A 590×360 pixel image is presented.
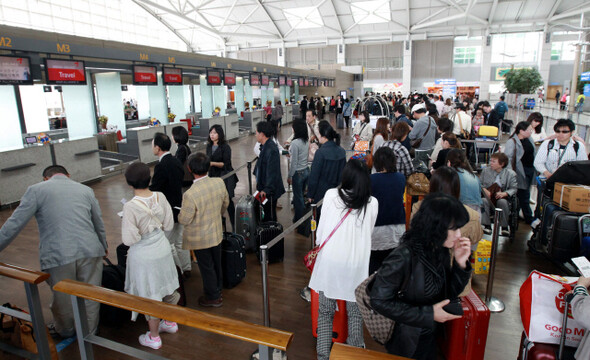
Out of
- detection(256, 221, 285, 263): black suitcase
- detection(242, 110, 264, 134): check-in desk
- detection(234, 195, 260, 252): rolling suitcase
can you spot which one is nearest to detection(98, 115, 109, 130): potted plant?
detection(242, 110, 264, 134): check-in desk

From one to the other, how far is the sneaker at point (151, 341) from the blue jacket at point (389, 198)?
82.5 inches

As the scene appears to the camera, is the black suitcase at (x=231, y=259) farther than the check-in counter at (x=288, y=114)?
No

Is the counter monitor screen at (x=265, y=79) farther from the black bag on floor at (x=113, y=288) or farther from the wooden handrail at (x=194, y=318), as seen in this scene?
the wooden handrail at (x=194, y=318)

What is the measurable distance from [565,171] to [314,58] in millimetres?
36123

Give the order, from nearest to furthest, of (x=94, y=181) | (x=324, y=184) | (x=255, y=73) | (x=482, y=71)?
(x=324, y=184) → (x=94, y=181) → (x=255, y=73) → (x=482, y=71)

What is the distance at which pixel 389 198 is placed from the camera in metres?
3.27

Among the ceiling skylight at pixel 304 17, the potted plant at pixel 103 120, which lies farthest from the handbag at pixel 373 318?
the ceiling skylight at pixel 304 17

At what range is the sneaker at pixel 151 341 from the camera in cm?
302

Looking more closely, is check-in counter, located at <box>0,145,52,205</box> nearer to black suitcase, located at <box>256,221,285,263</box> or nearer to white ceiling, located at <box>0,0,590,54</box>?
black suitcase, located at <box>256,221,285,263</box>

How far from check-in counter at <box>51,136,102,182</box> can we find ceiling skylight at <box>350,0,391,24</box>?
27.7m

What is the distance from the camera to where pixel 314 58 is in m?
38.2

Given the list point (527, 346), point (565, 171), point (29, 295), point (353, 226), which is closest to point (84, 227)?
point (29, 295)

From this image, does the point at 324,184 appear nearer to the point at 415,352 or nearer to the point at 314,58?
the point at 415,352

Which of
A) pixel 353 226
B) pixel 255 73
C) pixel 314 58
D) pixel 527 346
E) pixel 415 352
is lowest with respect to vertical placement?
pixel 527 346
